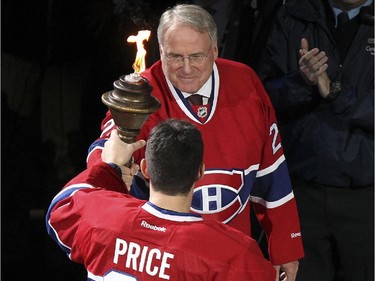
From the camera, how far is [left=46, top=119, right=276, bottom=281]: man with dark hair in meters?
3.12

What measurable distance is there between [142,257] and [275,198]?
103 centimetres

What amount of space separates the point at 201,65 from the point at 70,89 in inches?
46.4

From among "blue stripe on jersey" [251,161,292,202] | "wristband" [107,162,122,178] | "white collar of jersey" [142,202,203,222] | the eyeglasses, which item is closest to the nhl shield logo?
the eyeglasses

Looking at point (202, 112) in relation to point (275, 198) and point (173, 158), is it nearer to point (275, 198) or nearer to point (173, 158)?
point (275, 198)

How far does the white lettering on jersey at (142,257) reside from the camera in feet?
10.3

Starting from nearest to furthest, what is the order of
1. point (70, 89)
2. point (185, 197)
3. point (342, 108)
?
point (185, 197)
point (342, 108)
point (70, 89)

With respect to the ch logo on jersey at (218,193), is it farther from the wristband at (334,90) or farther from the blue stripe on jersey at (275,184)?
the wristband at (334,90)

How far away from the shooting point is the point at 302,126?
14.9 ft

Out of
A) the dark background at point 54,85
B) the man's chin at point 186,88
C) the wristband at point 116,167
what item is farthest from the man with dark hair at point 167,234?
the dark background at point 54,85

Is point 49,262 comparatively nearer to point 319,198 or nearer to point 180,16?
point 319,198

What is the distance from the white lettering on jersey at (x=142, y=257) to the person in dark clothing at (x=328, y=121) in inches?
57.0

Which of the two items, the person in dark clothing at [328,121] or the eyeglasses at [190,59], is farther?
the person in dark clothing at [328,121]

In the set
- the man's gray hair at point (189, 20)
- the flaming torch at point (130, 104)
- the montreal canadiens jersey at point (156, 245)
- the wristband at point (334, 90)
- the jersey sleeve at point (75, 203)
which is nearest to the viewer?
the montreal canadiens jersey at point (156, 245)

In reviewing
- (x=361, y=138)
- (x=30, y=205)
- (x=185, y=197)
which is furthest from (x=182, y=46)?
(x=30, y=205)
